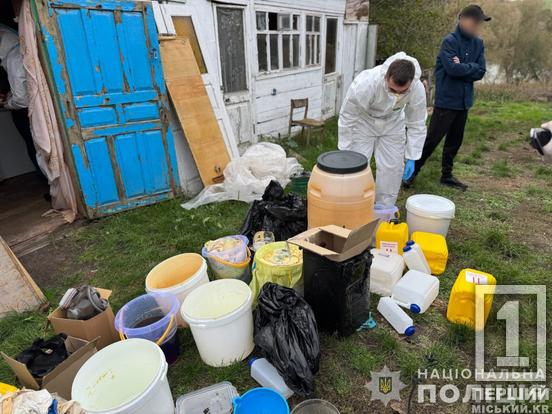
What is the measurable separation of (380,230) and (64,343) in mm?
2398

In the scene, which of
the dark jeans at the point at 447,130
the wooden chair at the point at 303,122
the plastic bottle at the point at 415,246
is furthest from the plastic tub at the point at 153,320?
the wooden chair at the point at 303,122

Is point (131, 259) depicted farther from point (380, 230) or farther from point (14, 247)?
point (380, 230)

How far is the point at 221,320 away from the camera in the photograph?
1877 millimetres

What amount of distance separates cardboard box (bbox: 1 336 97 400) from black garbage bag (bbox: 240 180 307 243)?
1552 mm

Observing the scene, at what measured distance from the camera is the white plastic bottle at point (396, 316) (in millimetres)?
2255

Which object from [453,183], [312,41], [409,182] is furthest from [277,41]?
[453,183]

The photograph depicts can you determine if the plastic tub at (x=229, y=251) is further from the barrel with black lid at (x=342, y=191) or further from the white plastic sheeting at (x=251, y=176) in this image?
the white plastic sheeting at (x=251, y=176)

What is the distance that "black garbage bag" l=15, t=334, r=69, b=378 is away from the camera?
179 cm

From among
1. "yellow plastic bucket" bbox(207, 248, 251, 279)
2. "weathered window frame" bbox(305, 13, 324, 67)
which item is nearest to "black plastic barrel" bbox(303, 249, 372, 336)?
"yellow plastic bucket" bbox(207, 248, 251, 279)

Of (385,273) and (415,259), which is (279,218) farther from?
(415,259)

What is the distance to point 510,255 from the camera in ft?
10.1

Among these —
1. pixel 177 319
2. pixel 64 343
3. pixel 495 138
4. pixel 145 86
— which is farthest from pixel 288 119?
pixel 64 343

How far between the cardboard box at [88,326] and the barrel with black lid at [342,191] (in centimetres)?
164

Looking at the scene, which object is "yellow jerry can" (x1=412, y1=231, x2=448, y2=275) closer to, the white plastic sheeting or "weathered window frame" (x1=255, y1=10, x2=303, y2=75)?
the white plastic sheeting
